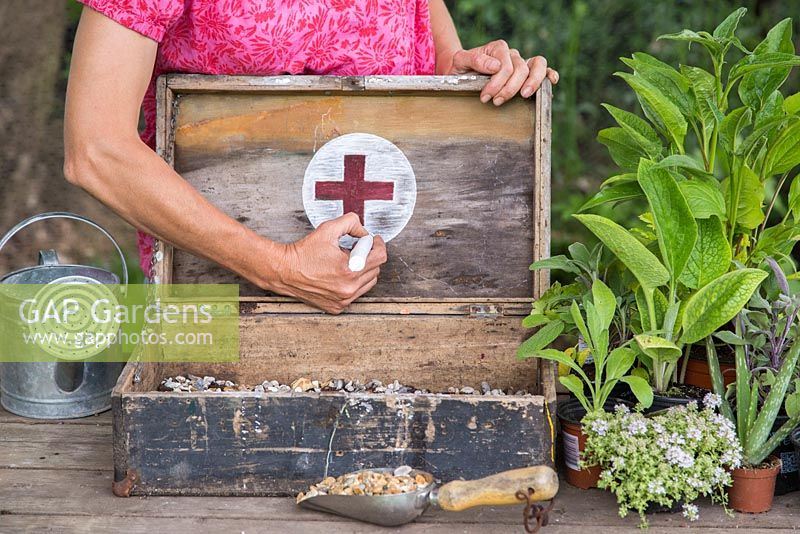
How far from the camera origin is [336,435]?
4.44 feet

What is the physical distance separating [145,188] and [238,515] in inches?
21.9

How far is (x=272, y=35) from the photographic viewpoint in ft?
5.39

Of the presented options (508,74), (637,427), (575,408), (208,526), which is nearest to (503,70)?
(508,74)

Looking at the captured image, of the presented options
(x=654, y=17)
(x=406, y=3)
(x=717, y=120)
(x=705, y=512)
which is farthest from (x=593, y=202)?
(x=654, y=17)

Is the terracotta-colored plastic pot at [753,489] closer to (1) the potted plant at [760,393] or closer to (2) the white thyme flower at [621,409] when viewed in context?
(1) the potted plant at [760,393]

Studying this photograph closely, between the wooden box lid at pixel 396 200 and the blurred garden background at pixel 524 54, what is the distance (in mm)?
1919

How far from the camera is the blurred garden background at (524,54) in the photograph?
3811mm


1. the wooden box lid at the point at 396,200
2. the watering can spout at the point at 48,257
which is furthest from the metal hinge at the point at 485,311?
the watering can spout at the point at 48,257

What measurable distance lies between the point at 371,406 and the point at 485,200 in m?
0.58

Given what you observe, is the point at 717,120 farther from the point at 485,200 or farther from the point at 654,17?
the point at 654,17

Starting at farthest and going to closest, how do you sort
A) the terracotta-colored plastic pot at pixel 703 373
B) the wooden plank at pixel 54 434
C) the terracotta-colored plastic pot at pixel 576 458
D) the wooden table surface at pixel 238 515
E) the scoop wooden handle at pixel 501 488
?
1. the wooden plank at pixel 54 434
2. the terracotta-colored plastic pot at pixel 703 373
3. the terracotta-colored plastic pot at pixel 576 458
4. the wooden table surface at pixel 238 515
5. the scoop wooden handle at pixel 501 488

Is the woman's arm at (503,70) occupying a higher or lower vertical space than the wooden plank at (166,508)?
higher

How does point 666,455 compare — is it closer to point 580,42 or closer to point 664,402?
point 664,402

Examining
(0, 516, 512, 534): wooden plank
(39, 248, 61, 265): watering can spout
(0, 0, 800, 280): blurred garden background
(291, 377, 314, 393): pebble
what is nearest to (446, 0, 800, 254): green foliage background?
(0, 0, 800, 280): blurred garden background
